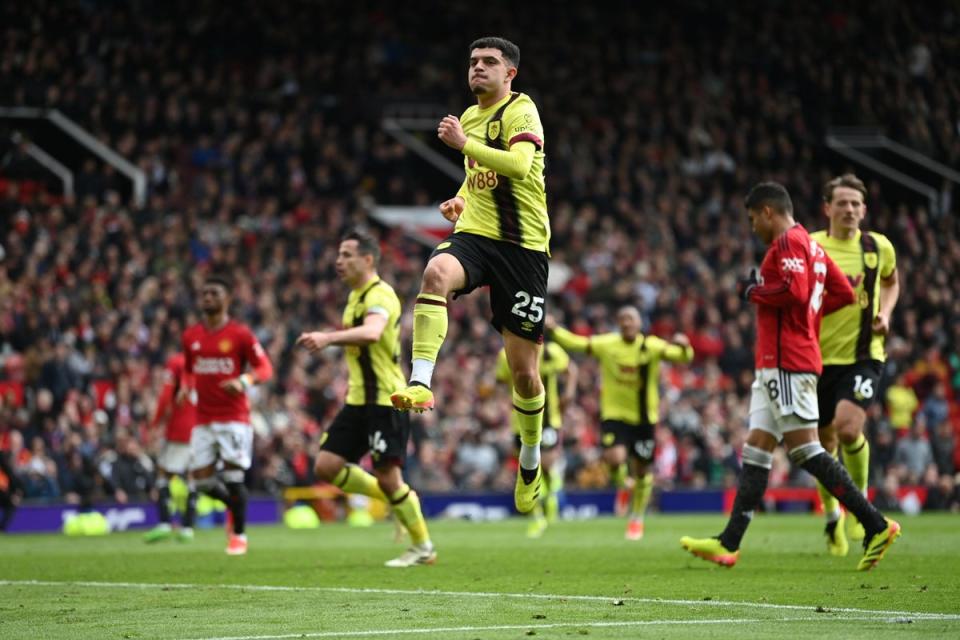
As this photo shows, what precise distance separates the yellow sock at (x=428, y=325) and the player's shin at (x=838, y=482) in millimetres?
3469

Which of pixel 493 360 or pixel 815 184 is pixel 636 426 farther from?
pixel 815 184

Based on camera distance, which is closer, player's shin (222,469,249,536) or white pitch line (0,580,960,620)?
white pitch line (0,580,960,620)

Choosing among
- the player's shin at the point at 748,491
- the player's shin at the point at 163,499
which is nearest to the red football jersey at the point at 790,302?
the player's shin at the point at 748,491

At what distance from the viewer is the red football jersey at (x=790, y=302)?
37.8ft

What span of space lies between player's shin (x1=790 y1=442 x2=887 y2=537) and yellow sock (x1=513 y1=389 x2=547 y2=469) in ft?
6.96

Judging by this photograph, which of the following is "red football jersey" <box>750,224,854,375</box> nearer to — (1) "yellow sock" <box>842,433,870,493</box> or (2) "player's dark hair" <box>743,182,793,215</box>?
(2) "player's dark hair" <box>743,182,793,215</box>

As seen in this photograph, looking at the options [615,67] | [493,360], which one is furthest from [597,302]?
[615,67]

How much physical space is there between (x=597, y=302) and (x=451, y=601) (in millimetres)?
23746

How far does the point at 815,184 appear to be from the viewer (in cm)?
3838

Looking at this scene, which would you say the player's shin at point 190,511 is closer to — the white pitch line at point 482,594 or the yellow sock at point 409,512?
the yellow sock at point 409,512

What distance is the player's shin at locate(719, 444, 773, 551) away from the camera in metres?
11.9

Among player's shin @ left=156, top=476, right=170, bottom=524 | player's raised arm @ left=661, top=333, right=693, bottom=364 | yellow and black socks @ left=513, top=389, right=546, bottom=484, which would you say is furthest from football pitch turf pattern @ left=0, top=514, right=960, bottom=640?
player's raised arm @ left=661, top=333, right=693, bottom=364

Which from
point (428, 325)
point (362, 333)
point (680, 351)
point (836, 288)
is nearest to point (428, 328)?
point (428, 325)

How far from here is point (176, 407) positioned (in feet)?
66.1
